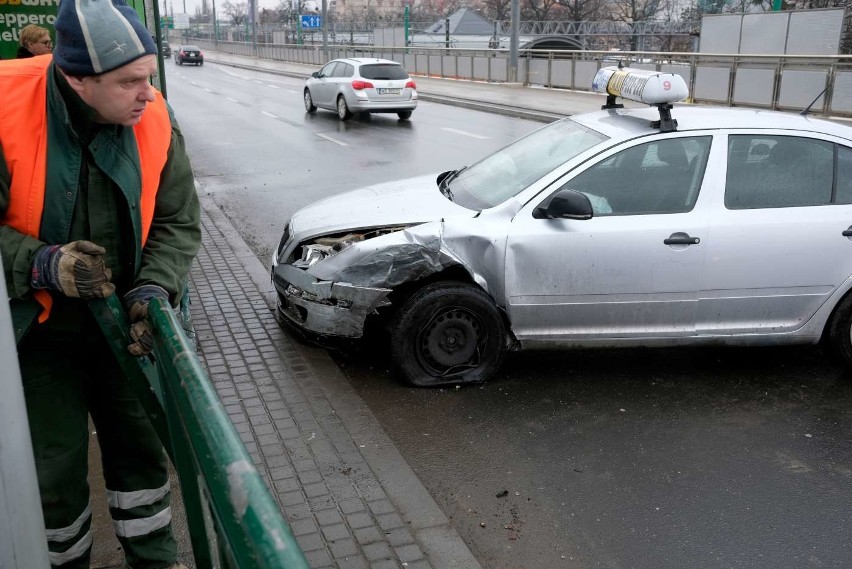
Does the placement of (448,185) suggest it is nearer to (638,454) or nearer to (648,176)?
(648,176)

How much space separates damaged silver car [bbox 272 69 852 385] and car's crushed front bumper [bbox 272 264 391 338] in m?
0.01

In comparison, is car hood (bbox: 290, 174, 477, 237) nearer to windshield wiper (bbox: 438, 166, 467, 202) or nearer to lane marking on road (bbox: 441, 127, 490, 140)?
windshield wiper (bbox: 438, 166, 467, 202)

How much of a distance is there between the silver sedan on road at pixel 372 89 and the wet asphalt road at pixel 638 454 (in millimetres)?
16415

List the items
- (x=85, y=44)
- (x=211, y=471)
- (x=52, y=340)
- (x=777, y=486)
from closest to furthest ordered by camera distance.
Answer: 1. (x=211, y=471)
2. (x=85, y=44)
3. (x=52, y=340)
4. (x=777, y=486)

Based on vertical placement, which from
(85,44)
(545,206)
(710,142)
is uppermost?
(85,44)

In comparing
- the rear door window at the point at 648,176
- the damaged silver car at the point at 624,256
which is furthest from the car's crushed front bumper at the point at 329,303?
the rear door window at the point at 648,176

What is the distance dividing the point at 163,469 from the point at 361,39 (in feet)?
233

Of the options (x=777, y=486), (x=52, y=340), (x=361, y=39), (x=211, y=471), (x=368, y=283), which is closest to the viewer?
(x=211, y=471)

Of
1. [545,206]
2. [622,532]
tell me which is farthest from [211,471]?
[545,206]

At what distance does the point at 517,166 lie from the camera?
5.57m

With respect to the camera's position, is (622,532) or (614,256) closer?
(622,532)

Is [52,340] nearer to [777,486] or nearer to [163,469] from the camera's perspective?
[163,469]

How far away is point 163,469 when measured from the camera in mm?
2777

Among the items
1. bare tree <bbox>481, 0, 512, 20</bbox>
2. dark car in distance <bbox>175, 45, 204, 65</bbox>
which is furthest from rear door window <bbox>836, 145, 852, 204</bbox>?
bare tree <bbox>481, 0, 512, 20</bbox>
